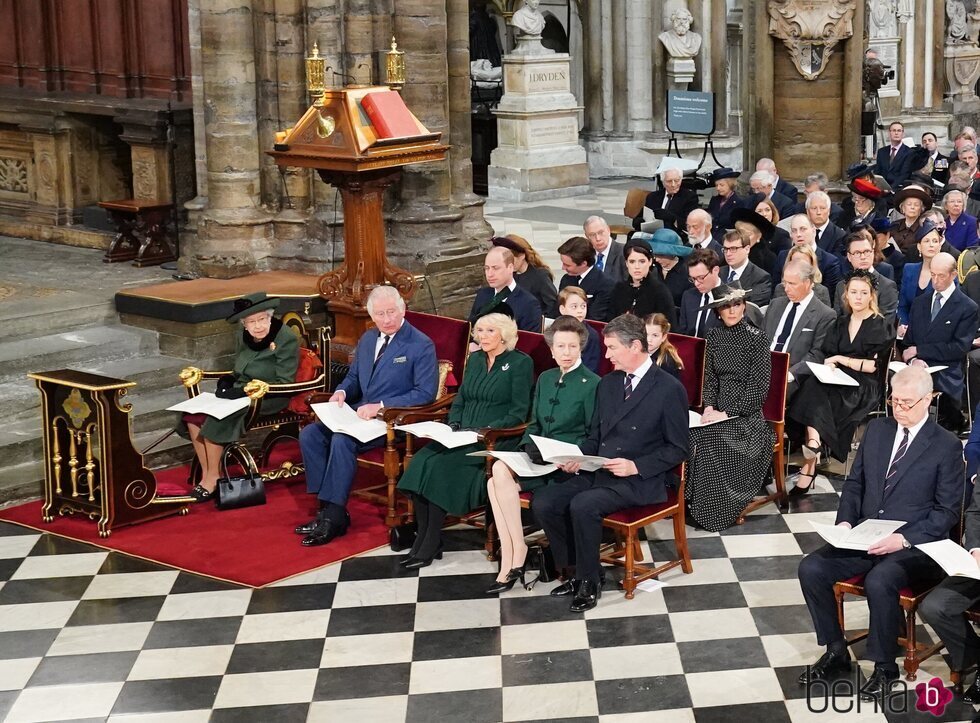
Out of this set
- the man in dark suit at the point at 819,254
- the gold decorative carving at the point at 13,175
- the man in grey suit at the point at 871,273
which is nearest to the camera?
the man in grey suit at the point at 871,273

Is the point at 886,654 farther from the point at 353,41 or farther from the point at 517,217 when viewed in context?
the point at 517,217

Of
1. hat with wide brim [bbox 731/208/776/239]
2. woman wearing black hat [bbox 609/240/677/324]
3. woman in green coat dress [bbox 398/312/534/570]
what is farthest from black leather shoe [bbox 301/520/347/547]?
hat with wide brim [bbox 731/208/776/239]

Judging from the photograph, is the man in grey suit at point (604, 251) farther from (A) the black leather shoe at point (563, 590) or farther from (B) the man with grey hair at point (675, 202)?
(A) the black leather shoe at point (563, 590)

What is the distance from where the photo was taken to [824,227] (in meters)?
11.2

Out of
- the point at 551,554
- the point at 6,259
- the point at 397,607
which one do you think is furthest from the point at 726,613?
the point at 6,259

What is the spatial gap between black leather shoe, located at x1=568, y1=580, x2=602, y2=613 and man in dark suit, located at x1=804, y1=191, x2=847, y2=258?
4.74 meters

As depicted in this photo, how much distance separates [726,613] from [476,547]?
1.52 meters

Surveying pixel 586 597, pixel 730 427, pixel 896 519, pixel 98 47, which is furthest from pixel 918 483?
pixel 98 47

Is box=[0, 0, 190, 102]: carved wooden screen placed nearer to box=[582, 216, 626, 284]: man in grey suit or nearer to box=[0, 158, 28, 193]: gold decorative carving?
box=[0, 158, 28, 193]: gold decorative carving

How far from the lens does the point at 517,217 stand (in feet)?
58.0

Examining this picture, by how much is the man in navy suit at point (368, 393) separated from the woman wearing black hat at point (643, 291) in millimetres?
1579

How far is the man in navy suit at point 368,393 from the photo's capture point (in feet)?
26.4

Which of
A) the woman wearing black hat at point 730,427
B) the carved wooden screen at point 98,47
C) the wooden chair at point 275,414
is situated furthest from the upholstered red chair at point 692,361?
the carved wooden screen at point 98,47

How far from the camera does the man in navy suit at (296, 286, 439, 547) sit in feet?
26.4
